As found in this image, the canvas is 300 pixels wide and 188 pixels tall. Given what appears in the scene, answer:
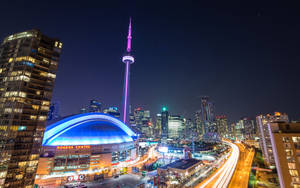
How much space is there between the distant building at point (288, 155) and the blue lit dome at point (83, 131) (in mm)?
67002

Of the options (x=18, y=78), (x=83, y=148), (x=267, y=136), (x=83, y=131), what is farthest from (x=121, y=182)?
(x=267, y=136)

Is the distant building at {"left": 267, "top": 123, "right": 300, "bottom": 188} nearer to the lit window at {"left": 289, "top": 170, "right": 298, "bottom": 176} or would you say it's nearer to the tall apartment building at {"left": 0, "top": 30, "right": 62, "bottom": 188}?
the lit window at {"left": 289, "top": 170, "right": 298, "bottom": 176}

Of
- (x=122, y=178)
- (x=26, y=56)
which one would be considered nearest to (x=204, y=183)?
(x=122, y=178)

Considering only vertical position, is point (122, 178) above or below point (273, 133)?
below

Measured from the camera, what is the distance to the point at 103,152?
228 feet

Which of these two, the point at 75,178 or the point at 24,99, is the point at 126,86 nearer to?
the point at 24,99

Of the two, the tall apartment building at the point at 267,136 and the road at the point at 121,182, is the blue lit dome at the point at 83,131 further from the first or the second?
the tall apartment building at the point at 267,136

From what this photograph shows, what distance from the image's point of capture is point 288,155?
32.7 m

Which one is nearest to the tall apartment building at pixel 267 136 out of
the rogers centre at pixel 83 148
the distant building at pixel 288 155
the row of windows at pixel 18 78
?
the distant building at pixel 288 155

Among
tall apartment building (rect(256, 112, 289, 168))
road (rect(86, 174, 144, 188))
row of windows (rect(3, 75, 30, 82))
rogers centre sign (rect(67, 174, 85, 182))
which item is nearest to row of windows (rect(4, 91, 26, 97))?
row of windows (rect(3, 75, 30, 82))

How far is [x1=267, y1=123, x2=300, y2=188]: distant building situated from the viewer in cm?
3149

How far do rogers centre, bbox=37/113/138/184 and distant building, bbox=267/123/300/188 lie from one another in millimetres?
52341

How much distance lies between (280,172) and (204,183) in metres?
21.0

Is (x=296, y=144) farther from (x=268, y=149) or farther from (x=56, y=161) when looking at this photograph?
(x=56, y=161)
